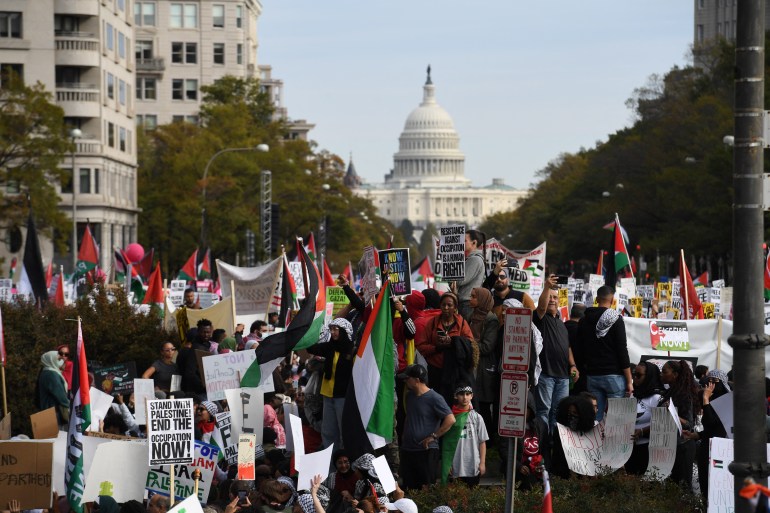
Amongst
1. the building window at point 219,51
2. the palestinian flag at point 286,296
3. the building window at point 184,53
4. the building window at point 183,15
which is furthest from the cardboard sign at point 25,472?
the building window at point 219,51

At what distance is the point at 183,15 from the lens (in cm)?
10931

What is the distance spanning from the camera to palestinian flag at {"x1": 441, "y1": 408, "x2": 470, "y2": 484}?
1351cm

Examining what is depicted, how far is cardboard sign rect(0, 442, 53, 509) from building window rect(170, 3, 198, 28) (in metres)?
98.0

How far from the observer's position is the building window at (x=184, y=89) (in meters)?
108

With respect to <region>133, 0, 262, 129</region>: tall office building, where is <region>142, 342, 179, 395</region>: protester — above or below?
below

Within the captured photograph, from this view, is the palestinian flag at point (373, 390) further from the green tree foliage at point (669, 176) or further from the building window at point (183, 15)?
the building window at point (183, 15)

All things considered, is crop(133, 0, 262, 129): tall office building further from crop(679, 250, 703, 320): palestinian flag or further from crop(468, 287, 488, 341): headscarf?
crop(468, 287, 488, 341): headscarf

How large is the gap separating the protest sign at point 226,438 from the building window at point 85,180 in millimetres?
56265

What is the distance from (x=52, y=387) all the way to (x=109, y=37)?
2177 inches

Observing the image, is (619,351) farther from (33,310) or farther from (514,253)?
(33,310)

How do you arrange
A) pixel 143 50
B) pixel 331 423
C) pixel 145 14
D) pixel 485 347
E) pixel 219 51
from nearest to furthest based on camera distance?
pixel 485 347
pixel 331 423
pixel 143 50
pixel 145 14
pixel 219 51

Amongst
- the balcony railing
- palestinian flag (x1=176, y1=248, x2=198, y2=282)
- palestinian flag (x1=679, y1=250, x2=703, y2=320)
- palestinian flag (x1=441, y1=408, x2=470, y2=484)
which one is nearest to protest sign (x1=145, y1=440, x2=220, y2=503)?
palestinian flag (x1=441, y1=408, x2=470, y2=484)

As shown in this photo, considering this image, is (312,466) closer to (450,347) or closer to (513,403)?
(450,347)

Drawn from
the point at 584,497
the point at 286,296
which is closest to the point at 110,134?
the point at 286,296
